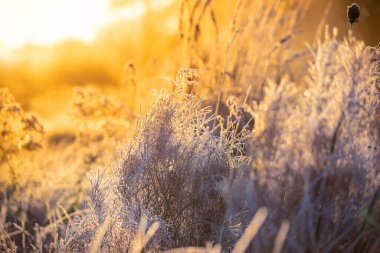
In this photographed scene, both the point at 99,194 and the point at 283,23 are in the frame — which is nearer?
the point at 99,194

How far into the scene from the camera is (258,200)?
158cm

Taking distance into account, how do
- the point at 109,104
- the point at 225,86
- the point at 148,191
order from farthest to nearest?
the point at 109,104
the point at 225,86
the point at 148,191

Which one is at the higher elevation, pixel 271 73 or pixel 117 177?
pixel 271 73

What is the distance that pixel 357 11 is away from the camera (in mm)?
2258

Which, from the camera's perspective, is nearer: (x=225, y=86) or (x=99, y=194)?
(x=99, y=194)

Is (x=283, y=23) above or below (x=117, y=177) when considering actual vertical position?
above

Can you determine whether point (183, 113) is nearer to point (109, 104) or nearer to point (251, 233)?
point (251, 233)

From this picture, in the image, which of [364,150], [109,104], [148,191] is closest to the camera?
[364,150]

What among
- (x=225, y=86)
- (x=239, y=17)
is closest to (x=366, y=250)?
(x=225, y=86)

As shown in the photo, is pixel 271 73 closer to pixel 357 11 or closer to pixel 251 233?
pixel 357 11

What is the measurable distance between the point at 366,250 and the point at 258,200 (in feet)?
1.30

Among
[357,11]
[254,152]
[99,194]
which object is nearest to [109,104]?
[99,194]

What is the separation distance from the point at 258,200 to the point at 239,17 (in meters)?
2.60

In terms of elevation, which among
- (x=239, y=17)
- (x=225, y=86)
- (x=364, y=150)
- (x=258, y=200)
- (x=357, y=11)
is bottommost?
(x=258, y=200)
